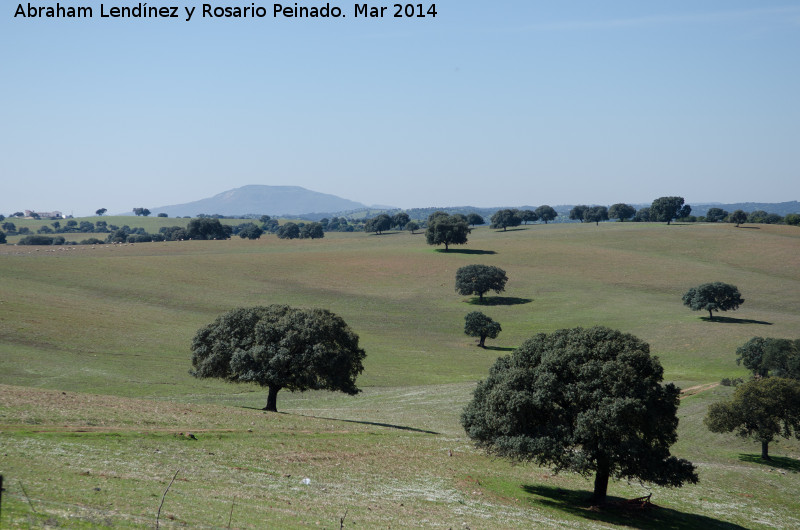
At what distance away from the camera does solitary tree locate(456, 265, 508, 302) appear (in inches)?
4953

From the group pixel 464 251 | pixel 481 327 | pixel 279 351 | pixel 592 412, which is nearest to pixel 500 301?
pixel 481 327

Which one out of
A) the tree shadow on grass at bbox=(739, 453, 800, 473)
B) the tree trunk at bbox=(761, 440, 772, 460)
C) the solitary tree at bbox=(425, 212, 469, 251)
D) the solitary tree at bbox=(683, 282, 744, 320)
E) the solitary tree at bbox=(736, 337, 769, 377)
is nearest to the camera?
the tree shadow on grass at bbox=(739, 453, 800, 473)

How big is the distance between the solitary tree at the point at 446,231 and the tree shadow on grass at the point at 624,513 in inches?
5639

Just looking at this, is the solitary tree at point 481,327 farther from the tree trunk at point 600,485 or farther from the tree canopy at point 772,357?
the tree trunk at point 600,485

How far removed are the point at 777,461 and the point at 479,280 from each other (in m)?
77.1

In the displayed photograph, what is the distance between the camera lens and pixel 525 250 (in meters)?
179

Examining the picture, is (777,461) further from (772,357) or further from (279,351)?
(279,351)

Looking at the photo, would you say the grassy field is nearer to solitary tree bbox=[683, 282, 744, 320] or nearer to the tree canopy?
solitary tree bbox=[683, 282, 744, 320]

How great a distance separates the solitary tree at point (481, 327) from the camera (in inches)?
3893

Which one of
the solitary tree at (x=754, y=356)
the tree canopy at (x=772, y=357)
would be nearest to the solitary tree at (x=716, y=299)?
the tree canopy at (x=772, y=357)

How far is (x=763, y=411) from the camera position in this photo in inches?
2018

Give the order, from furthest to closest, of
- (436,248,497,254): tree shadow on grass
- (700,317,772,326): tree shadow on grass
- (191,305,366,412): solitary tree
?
(436,248,497,254): tree shadow on grass → (700,317,772,326): tree shadow on grass → (191,305,366,412): solitary tree

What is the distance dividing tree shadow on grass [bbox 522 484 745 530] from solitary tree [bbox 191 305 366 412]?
21594 mm

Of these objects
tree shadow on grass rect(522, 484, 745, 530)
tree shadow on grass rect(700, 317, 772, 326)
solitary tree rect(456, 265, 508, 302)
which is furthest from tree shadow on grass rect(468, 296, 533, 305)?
tree shadow on grass rect(522, 484, 745, 530)
